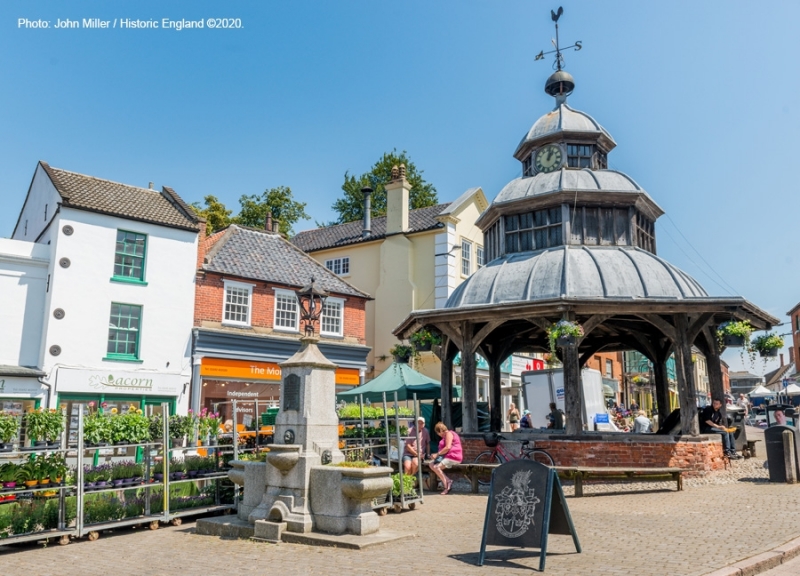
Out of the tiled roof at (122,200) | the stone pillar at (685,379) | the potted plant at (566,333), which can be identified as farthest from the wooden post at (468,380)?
the tiled roof at (122,200)

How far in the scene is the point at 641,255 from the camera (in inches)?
623

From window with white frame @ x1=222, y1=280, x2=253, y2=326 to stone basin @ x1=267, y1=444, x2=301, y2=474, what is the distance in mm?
15720

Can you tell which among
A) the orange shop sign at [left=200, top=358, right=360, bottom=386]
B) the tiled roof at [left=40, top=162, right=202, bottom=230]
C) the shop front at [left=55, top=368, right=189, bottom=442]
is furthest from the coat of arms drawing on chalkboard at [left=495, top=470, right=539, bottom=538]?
the tiled roof at [left=40, top=162, right=202, bottom=230]

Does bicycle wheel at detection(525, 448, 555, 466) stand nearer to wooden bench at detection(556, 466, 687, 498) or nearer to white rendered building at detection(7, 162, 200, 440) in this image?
wooden bench at detection(556, 466, 687, 498)

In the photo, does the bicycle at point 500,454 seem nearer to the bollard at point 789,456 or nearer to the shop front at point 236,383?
the bollard at point 789,456

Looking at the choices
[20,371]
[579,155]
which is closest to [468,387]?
[579,155]

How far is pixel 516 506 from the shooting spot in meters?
7.38

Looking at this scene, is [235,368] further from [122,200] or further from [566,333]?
[566,333]

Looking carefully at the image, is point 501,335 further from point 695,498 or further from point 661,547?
point 661,547

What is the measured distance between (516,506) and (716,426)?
31.5ft

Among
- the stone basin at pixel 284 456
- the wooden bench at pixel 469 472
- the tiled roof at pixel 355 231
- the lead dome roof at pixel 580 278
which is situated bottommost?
the wooden bench at pixel 469 472

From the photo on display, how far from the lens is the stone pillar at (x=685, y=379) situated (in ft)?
45.6

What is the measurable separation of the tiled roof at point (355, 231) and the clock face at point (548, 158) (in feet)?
35.6

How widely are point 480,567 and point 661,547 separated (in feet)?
7.69
